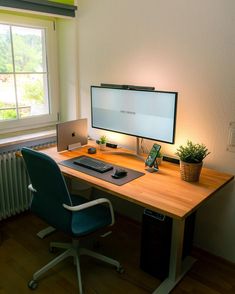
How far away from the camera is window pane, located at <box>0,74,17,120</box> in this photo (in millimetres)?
2621

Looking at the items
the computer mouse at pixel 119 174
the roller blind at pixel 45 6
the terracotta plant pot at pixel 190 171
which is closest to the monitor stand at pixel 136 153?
the computer mouse at pixel 119 174

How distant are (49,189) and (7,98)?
1319 millimetres

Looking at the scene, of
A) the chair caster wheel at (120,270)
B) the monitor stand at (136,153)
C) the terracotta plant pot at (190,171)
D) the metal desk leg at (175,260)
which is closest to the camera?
the metal desk leg at (175,260)

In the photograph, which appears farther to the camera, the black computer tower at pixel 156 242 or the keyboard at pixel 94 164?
the keyboard at pixel 94 164

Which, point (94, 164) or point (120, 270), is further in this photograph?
point (94, 164)

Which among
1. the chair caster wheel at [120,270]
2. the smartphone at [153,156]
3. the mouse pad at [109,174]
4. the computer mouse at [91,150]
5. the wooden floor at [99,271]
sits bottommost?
the wooden floor at [99,271]

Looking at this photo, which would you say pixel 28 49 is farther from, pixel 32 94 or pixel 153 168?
pixel 153 168

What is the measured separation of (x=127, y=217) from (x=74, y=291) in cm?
102

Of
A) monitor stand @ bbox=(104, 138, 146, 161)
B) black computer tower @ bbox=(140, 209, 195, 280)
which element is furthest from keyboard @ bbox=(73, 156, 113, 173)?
black computer tower @ bbox=(140, 209, 195, 280)

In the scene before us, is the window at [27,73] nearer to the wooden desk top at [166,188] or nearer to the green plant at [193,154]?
the wooden desk top at [166,188]

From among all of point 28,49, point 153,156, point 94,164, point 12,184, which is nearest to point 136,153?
point 153,156

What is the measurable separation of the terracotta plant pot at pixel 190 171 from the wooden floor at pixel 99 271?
0.72 meters

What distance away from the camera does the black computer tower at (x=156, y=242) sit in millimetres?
1889

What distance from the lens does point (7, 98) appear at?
2.67 meters
